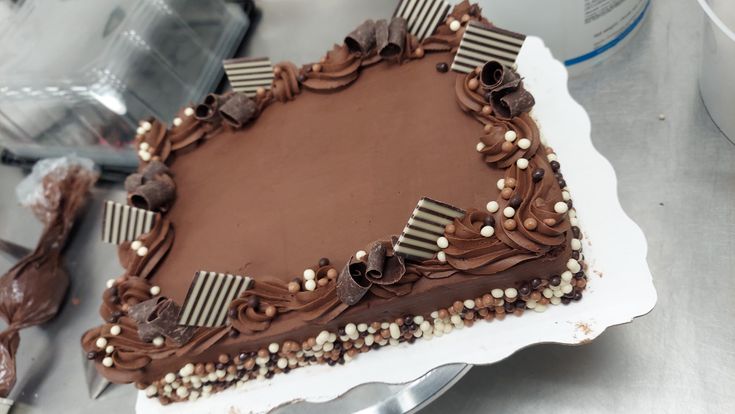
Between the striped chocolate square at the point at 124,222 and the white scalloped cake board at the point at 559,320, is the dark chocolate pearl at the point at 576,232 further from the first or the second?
the striped chocolate square at the point at 124,222

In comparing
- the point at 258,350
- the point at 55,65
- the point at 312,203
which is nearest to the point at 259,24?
the point at 55,65

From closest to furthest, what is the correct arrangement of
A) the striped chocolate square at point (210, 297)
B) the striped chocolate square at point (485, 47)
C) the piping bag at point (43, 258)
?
1. the striped chocolate square at point (210, 297)
2. the striped chocolate square at point (485, 47)
3. the piping bag at point (43, 258)

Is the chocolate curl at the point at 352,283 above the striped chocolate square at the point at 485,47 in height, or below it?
below

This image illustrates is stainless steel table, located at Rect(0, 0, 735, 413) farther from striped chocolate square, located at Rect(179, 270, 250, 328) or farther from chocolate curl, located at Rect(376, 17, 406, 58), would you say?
chocolate curl, located at Rect(376, 17, 406, 58)

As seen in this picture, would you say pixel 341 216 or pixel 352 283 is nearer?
pixel 352 283

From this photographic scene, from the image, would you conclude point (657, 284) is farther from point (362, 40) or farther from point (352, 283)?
point (362, 40)

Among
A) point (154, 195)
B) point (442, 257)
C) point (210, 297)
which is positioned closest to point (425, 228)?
point (442, 257)

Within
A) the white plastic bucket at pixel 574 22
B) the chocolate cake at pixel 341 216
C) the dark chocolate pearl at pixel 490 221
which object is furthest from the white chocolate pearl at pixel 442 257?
the white plastic bucket at pixel 574 22

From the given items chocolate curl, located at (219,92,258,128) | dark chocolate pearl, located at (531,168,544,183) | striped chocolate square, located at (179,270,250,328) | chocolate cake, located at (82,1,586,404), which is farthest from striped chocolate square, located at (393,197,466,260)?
chocolate curl, located at (219,92,258,128)
